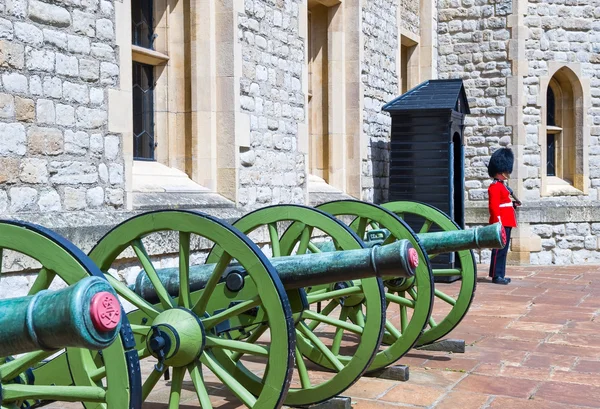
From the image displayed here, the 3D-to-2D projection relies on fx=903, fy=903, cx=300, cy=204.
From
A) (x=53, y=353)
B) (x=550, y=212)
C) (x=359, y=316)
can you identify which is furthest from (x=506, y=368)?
(x=550, y=212)

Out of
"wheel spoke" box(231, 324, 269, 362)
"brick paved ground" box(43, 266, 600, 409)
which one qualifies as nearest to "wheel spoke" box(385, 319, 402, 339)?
"brick paved ground" box(43, 266, 600, 409)

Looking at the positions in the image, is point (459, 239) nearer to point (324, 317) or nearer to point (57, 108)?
point (324, 317)

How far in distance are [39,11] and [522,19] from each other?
8.14 metres

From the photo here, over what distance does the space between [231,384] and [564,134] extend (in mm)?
9982

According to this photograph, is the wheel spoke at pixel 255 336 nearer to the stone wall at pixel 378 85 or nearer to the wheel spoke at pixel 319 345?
the wheel spoke at pixel 319 345

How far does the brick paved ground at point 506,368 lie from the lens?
14.4 ft

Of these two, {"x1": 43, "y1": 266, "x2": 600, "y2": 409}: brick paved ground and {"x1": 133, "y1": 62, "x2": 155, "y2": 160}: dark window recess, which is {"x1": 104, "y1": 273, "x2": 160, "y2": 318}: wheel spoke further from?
{"x1": 133, "y1": 62, "x2": 155, "y2": 160}: dark window recess

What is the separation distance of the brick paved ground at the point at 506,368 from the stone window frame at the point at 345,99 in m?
2.36

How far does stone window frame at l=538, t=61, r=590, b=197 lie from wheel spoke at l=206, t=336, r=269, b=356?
9.25 metres

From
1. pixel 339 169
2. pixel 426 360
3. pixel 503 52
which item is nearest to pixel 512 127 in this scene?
pixel 503 52

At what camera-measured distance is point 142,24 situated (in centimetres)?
682

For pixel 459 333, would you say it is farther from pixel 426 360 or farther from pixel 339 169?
pixel 339 169

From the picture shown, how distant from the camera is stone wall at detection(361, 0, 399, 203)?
998 cm

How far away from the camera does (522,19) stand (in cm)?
1188
